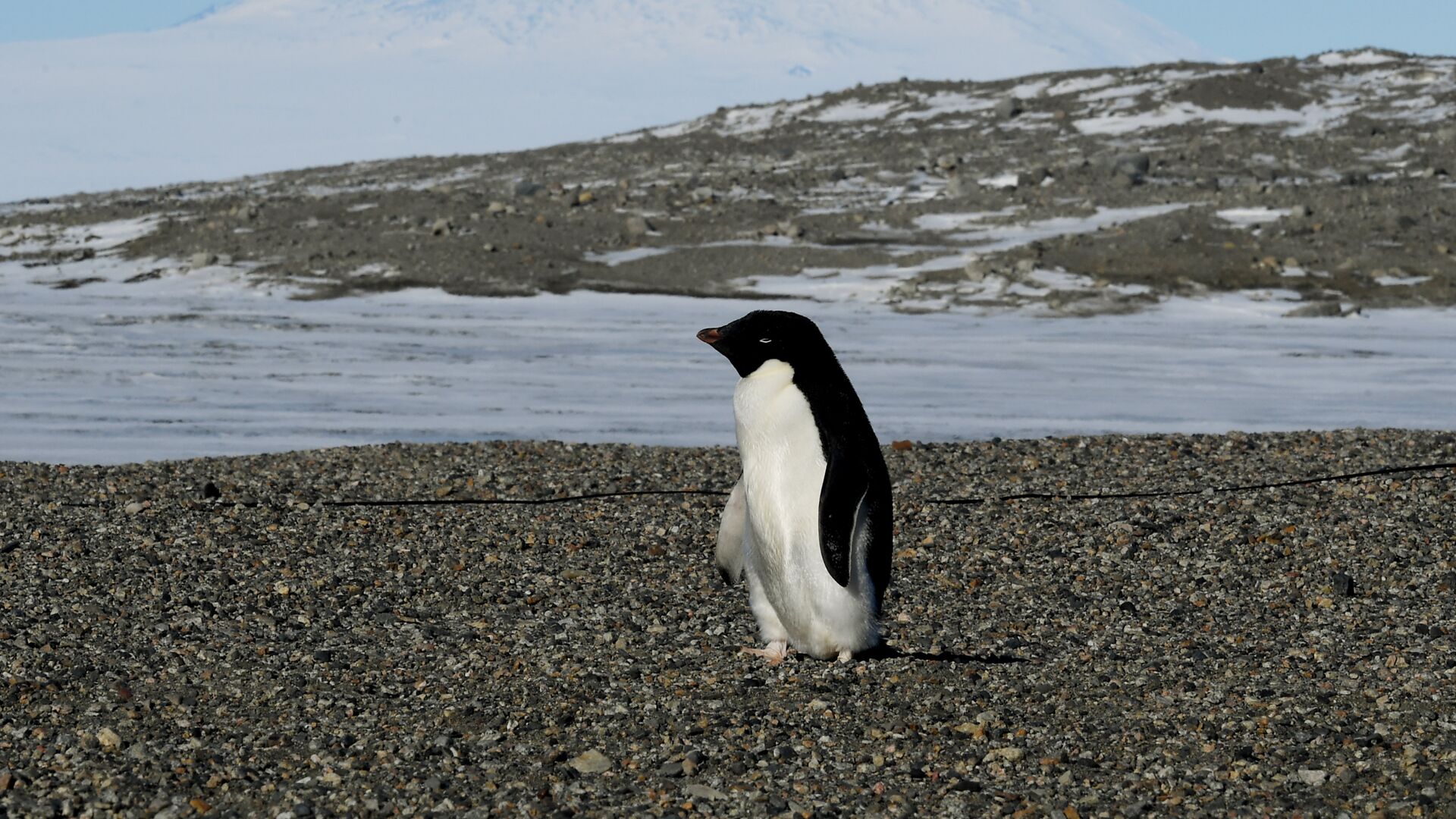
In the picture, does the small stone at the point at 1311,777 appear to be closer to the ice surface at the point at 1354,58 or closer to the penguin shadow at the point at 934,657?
the penguin shadow at the point at 934,657

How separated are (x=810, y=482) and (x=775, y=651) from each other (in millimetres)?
606

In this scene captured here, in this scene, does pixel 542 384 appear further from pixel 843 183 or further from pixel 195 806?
pixel 843 183

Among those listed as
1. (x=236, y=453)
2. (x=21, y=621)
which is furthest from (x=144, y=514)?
(x=236, y=453)

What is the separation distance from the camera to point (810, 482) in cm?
471

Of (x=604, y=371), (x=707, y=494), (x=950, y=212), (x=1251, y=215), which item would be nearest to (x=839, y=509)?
(x=707, y=494)

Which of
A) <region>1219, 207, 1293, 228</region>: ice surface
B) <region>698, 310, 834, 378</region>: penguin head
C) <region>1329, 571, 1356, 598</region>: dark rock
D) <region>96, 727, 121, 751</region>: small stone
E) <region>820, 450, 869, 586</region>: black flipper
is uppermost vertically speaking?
<region>1219, 207, 1293, 228</region>: ice surface

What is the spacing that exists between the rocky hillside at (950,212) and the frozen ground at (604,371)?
1.50 meters

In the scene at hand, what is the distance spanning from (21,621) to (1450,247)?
69.3 ft

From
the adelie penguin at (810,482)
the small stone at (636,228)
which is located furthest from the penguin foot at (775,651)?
the small stone at (636,228)

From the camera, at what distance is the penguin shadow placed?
497 centimetres

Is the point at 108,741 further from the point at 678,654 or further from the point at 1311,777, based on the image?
the point at 1311,777

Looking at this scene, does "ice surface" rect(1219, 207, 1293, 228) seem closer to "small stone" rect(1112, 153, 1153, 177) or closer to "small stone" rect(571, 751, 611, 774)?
"small stone" rect(1112, 153, 1153, 177)

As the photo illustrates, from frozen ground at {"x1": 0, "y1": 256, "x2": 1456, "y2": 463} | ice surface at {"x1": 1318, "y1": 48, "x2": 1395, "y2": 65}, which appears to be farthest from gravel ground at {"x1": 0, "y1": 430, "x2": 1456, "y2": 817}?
ice surface at {"x1": 1318, "y1": 48, "x2": 1395, "y2": 65}

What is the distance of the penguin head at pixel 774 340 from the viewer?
4.73 metres
